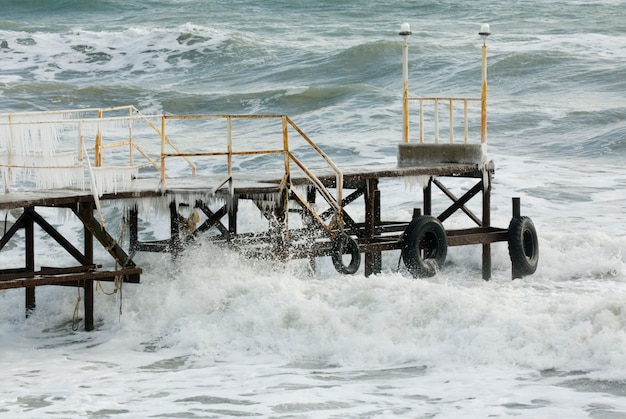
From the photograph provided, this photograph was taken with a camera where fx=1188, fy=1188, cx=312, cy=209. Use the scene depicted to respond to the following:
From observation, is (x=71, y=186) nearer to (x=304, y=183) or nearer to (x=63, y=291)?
(x=63, y=291)

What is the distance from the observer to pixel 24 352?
42.2 ft

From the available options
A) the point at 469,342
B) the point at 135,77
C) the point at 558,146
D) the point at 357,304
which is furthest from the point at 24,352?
the point at 135,77

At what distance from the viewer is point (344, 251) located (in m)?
14.8

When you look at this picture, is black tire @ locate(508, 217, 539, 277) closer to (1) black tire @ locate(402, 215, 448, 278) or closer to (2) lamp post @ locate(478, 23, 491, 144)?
(2) lamp post @ locate(478, 23, 491, 144)

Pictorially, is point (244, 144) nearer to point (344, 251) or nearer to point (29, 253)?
point (344, 251)

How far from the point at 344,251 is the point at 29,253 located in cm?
387

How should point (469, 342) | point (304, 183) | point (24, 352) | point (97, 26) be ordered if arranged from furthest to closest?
point (97, 26), point (304, 183), point (24, 352), point (469, 342)

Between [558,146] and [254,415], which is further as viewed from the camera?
[558,146]

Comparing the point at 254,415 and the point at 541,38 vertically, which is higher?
the point at 541,38

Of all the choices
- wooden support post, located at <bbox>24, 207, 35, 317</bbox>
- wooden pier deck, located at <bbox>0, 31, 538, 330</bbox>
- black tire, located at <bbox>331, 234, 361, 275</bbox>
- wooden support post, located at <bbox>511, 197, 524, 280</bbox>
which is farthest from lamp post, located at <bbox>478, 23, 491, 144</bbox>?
wooden support post, located at <bbox>24, 207, 35, 317</bbox>

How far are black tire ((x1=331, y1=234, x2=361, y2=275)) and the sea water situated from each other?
0.27 m

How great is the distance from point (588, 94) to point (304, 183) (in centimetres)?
1944

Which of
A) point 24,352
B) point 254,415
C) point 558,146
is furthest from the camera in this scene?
point 558,146

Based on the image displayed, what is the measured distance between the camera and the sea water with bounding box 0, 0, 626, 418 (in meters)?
10.6
